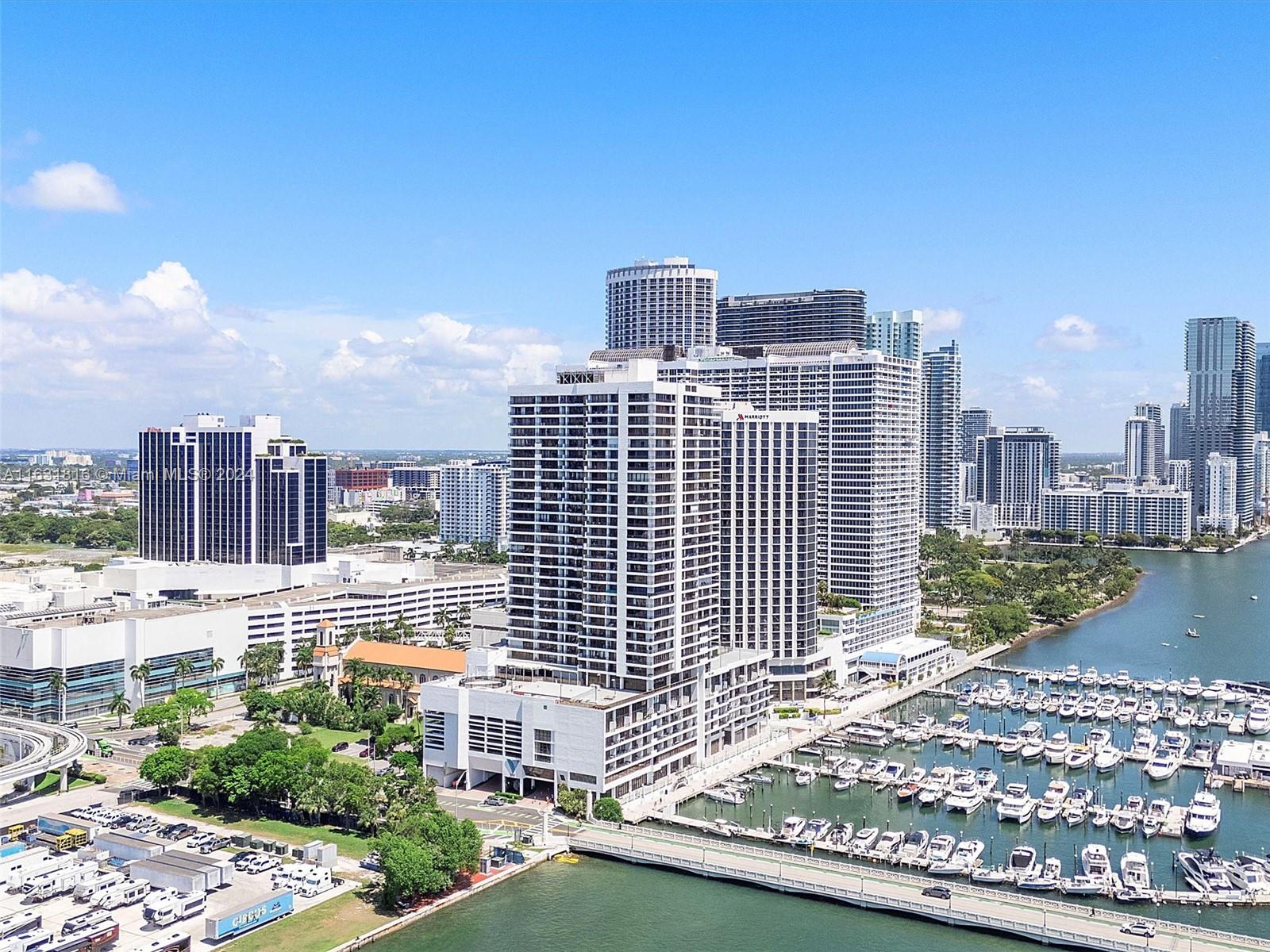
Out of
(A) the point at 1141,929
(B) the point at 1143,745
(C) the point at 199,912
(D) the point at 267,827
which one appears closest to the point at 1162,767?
(B) the point at 1143,745

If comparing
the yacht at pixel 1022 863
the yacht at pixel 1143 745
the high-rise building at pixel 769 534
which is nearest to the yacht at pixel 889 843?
the yacht at pixel 1022 863

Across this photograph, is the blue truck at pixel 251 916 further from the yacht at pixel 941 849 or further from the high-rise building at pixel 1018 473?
the high-rise building at pixel 1018 473

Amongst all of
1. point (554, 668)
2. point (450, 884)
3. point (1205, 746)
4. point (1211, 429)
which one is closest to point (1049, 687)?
point (1205, 746)

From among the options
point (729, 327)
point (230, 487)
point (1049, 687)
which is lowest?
point (1049, 687)

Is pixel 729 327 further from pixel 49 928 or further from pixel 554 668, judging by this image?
pixel 49 928

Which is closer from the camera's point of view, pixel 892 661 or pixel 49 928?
pixel 49 928

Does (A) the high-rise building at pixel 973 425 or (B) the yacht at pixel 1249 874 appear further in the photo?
(A) the high-rise building at pixel 973 425
